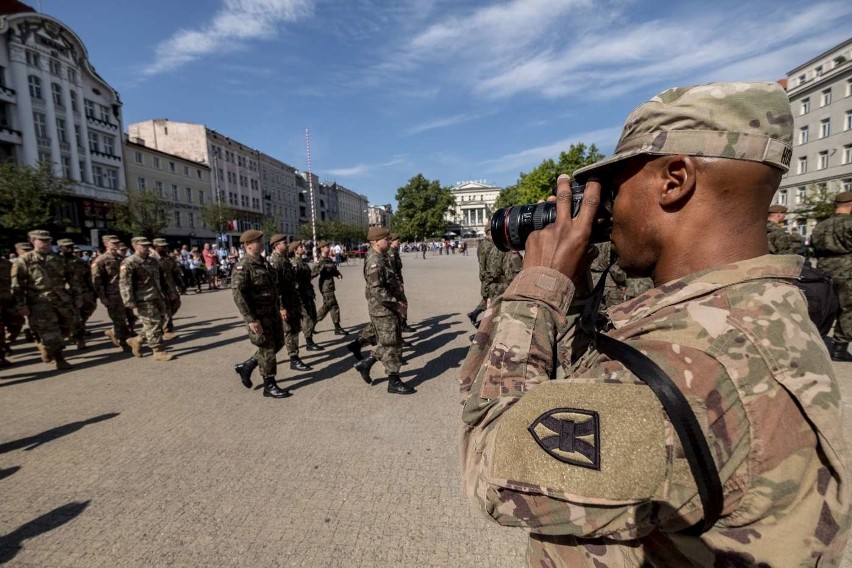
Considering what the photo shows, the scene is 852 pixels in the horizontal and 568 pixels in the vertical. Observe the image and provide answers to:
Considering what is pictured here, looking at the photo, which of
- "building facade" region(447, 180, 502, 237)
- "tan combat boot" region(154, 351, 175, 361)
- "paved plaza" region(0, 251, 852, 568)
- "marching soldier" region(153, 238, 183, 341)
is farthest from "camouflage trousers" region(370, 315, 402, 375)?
"building facade" region(447, 180, 502, 237)

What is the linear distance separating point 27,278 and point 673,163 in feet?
28.4

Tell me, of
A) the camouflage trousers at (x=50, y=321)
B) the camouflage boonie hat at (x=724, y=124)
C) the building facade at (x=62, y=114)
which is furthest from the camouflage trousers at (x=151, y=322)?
the building facade at (x=62, y=114)

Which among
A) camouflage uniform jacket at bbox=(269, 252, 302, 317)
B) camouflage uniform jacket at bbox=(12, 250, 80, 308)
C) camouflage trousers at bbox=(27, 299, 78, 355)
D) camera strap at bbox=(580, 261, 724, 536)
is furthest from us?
camouflage uniform jacket at bbox=(12, 250, 80, 308)

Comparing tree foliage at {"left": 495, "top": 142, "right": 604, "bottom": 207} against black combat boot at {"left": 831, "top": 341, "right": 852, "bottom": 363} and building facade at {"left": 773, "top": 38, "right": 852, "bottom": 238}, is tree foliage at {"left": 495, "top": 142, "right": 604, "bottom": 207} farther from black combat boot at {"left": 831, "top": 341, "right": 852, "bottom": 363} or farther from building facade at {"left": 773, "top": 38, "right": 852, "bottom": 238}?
black combat boot at {"left": 831, "top": 341, "right": 852, "bottom": 363}

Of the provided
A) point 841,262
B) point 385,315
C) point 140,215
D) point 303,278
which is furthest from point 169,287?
point 140,215

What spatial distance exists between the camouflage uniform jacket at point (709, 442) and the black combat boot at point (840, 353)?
614 cm

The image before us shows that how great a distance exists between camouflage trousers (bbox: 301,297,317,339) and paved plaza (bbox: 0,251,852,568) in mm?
1322

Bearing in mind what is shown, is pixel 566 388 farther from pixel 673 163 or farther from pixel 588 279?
pixel 588 279

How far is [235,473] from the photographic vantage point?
3.16m

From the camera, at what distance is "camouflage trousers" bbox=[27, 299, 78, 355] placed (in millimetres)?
6190

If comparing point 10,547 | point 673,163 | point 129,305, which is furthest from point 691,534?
point 129,305

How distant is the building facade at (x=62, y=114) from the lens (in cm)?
2639

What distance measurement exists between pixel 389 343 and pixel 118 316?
5.37 m

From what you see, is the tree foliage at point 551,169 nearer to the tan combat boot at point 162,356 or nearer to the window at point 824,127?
the window at point 824,127
